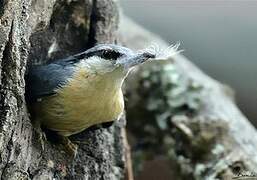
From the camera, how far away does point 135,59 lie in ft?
7.03

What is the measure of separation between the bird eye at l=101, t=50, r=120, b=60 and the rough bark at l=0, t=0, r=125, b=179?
0.24 metres

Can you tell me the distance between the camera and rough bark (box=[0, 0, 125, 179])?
2.01 meters

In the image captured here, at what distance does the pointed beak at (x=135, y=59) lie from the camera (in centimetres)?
211

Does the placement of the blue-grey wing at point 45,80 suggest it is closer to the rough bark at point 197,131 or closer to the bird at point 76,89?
the bird at point 76,89

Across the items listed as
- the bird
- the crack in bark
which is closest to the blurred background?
the bird

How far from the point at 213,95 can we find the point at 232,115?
0.65 ft

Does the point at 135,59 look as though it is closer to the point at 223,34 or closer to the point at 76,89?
the point at 76,89

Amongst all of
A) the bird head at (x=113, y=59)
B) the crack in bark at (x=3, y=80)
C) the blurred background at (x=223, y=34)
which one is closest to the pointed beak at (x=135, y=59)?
the bird head at (x=113, y=59)

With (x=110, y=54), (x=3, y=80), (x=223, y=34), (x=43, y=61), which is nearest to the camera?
(x=3, y=80)

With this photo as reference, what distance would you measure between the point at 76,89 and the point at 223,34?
1.97 m

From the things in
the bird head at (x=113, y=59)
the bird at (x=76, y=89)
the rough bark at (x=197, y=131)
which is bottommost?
the rough bark at (x=197, y=131)

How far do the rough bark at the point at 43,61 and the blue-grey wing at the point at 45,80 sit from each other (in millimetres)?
107

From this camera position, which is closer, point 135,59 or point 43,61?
point 135,59

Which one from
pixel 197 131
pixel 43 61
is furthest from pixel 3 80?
pixel 197 131
